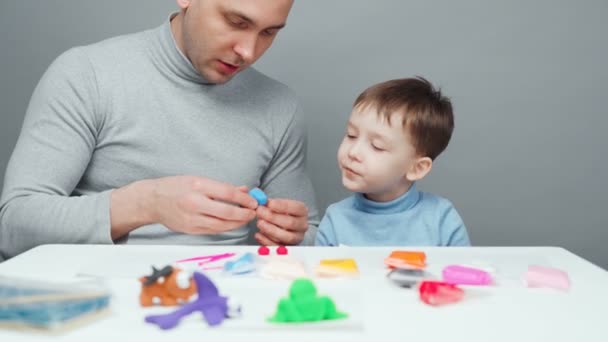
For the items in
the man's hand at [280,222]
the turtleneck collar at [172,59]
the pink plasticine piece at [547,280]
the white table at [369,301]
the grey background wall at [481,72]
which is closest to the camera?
the white table at [369,301]

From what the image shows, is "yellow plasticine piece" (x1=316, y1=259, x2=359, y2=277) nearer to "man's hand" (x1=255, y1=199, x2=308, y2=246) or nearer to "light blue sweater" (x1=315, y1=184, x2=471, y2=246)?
"man's hand" (x1=255, y1=199, x2=308, y2=246)

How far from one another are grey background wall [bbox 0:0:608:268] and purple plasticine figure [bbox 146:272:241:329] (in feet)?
3.80

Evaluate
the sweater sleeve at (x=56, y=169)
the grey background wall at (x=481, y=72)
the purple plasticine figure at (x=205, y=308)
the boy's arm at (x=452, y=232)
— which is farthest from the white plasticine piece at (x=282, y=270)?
the grey background wall at (x=481, y=72)

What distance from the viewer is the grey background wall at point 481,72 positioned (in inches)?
66.6

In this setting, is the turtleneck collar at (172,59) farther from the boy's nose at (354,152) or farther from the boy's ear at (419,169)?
the boy's ear at (419,169)

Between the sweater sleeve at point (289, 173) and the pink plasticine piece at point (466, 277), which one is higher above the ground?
the pink plasticine piece at point (466, 277)

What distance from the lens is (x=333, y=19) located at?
1.73 metres

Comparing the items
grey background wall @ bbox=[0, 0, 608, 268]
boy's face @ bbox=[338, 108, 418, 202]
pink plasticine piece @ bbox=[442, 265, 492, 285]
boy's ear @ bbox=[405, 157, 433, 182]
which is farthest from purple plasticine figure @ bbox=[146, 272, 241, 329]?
grey background wall @ bbox=[0, 0, 608, 268]

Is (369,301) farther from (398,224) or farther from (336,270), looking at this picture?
(398,224)

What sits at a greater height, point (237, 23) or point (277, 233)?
point (237, 23)

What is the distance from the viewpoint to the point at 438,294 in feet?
2.24

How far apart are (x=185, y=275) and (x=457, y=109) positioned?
123 centimetres

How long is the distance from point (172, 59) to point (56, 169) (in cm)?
34

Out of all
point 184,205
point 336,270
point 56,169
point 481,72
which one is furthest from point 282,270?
point 481,72
